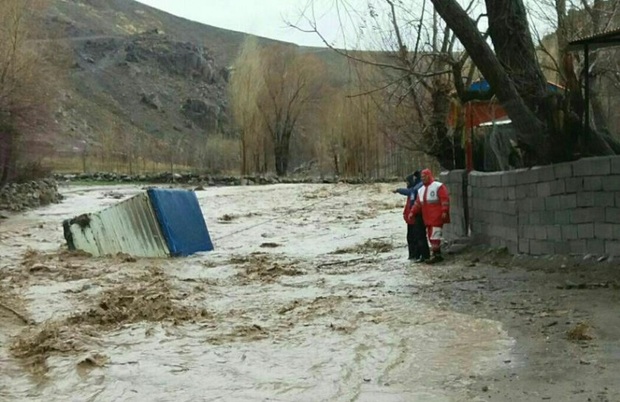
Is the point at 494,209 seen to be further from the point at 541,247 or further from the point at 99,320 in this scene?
the point at 99,320

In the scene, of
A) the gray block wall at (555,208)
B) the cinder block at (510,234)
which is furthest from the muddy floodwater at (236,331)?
the gray block wall at (555,208)

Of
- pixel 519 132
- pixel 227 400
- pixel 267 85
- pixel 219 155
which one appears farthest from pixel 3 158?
pixel 219 155

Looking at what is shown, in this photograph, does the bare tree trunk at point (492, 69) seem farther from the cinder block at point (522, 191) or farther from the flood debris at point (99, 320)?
the flood debris at point (99, 320)

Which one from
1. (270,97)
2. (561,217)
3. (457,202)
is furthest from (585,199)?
(270,97)

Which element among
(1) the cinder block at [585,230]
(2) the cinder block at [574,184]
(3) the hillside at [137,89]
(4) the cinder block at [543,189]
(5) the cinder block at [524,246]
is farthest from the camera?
(3) the hillside at [137,89]

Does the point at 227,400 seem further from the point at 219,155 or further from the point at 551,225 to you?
the point at 219,155

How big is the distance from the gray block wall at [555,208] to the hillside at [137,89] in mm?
63882

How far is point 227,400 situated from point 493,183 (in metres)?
7.33

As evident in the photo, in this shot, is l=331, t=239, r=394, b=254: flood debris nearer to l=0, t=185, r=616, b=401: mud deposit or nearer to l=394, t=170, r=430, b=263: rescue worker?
l=0, t=185, r=616, b=401: mud deposit

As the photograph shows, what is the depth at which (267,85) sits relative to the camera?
58.9m

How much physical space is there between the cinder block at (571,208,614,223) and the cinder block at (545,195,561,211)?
12.9 inches

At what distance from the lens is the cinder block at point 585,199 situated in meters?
9.45

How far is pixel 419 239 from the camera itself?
42.0 ft

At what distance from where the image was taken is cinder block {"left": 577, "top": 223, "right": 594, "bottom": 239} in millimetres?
9516
